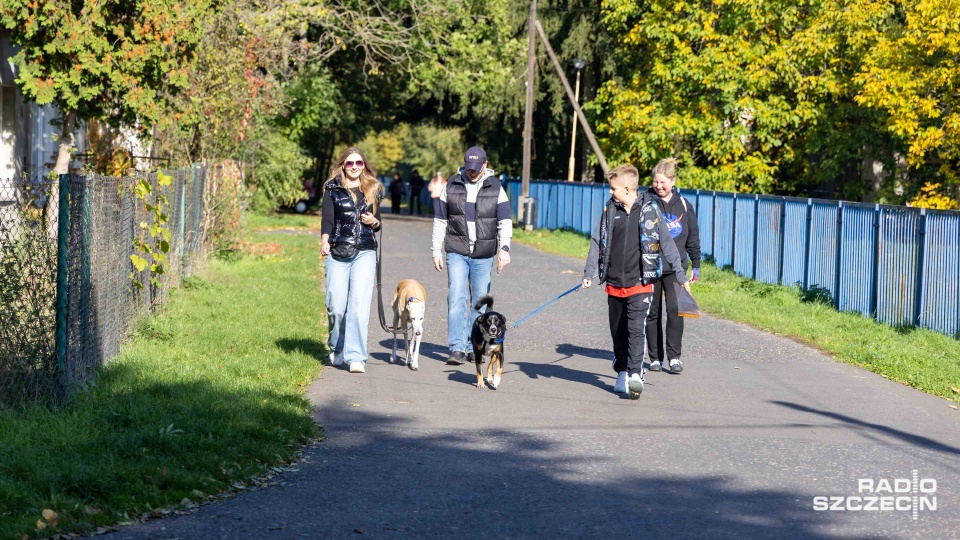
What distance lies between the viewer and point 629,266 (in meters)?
9.18

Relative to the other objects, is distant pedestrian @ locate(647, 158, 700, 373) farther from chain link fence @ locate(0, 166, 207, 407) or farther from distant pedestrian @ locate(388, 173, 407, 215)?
distant pedestrian @ locate(388, 173, 407, 215)

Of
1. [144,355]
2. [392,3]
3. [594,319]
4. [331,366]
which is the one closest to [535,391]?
[331,366]

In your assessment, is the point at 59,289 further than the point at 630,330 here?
No

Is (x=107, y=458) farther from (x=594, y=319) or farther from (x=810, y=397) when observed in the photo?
(x=594, y=319)

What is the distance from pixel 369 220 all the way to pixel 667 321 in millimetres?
2707

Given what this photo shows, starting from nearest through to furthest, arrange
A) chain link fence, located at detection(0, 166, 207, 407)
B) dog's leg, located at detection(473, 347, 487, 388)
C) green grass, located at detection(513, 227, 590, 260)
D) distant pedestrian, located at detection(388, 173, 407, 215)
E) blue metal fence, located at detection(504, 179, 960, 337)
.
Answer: chain link fence, located at detection(0, 166, 207, 407) < dog's leg, located at detection(473, 347, 487, 388) < blue metal fence, located at detection(504, 179, 960, 337) < green grass, located at detection(513, 227, 590, 260) < distant pedestrian, located at detection(388, 173, 407, 215)

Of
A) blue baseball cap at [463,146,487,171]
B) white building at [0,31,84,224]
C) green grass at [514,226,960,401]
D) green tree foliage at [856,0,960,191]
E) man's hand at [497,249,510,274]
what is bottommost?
green grass at [514,226,960,401]

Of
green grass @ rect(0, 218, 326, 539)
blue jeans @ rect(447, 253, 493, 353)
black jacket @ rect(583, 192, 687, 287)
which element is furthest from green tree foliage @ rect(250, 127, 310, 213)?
black jacket @ rect(583, 192, 687, 287)

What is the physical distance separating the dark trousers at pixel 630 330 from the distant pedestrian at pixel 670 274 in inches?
43.0

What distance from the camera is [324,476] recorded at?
6.53 meters

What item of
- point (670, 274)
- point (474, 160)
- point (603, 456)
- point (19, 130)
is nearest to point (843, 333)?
point (670, 274)

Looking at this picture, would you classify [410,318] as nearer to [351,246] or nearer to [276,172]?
[351,246]

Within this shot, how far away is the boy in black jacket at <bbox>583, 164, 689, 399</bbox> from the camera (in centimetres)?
916

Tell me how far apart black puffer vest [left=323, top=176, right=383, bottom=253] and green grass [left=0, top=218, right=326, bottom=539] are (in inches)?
42.3
